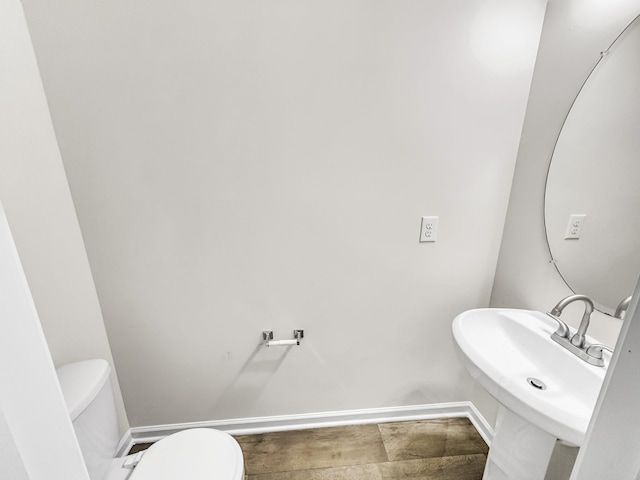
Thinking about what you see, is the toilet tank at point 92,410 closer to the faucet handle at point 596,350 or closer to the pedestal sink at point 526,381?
the pedestal sink at point 526,381

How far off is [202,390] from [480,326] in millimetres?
1361

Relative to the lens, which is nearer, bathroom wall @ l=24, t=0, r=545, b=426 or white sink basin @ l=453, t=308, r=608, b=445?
white sink basin @ l=453, t=308, r=608, b=445

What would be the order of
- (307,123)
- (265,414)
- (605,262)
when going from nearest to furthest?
(605,262), (307,123), (265,414)

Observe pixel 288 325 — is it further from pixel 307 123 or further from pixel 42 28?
pixel 42 28

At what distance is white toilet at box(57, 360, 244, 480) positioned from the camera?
3.33 ft

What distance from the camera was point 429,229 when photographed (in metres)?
1.43

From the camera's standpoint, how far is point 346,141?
1287 millimetres

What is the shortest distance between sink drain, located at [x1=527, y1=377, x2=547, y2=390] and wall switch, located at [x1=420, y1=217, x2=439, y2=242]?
651 millimetres

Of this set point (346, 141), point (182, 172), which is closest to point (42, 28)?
point (182, 172)

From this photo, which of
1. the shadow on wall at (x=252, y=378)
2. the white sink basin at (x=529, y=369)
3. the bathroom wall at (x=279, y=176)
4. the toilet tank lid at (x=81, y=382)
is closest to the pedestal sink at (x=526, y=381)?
the white sink basin at (x=529, y=369)

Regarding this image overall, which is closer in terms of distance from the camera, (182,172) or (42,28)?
(42,28)

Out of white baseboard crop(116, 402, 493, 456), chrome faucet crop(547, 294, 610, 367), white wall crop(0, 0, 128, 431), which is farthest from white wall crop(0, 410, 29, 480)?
white baseboard crop(116, 402, 493, 456)

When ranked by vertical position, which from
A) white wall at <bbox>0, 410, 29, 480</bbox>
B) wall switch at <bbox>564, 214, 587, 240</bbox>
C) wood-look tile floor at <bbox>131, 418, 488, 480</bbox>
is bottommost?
wood-look tile floor at <bbox>131, 418, 488, 480</bbox>

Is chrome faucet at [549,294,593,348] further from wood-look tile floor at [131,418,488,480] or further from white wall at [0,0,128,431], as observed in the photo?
white wall at [0,0,128,431]
